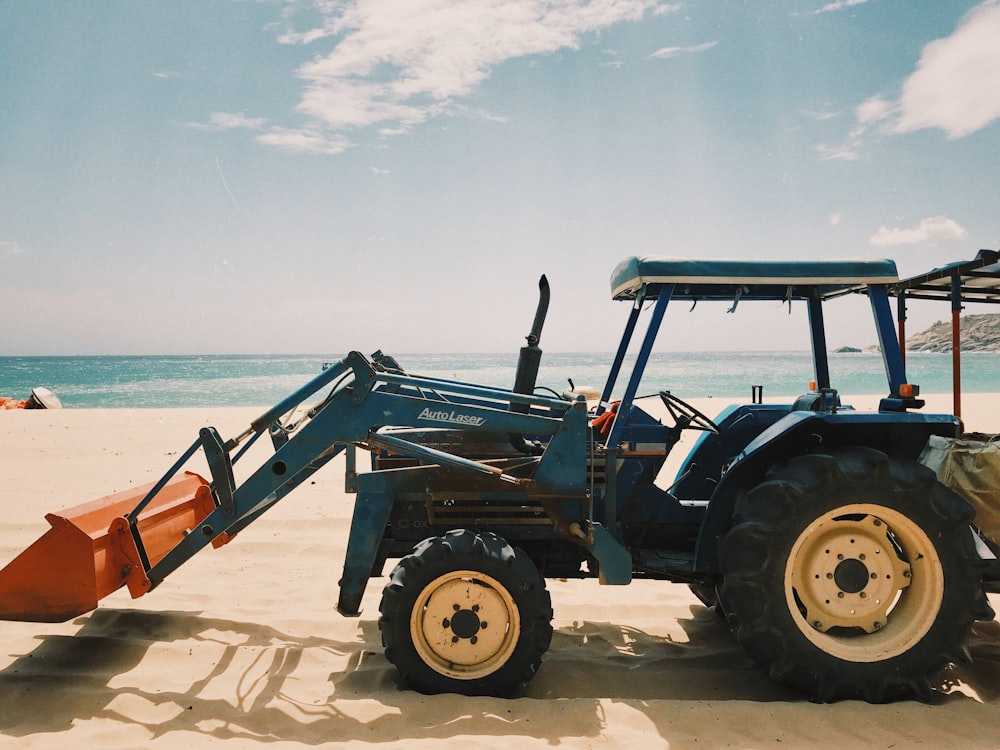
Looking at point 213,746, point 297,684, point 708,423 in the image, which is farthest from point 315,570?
point 708,423

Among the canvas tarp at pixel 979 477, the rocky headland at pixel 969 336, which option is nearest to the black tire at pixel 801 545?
the canvas tarp at pixel 979 477

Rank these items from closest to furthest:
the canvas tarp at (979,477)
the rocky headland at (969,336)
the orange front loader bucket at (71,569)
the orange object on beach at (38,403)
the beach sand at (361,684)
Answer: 1. the beach sand at (361,684)
2. the orange front loader bucket at (71,569)
3. the canvas tarp at (979,477)
4. the orange object on beach at (38,403)
5. the rocky headland at (969,336)

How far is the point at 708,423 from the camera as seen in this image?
4586 mm

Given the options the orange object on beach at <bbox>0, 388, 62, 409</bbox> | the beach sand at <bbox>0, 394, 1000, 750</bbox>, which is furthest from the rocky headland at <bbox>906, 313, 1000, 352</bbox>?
the beach sand at <bbox>0, 394, 1000, 750</bbox>

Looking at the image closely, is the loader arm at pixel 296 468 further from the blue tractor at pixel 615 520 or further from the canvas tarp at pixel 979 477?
the canvas tarp at pixel 979 477

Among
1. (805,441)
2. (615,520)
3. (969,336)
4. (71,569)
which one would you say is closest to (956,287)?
(805,441)

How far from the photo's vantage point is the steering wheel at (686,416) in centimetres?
433

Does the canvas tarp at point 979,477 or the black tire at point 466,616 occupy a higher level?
the canvas tarp at point 979,477

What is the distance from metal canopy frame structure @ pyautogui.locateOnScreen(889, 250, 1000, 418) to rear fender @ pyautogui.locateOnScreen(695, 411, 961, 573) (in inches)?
44.5

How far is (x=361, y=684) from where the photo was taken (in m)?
3.92

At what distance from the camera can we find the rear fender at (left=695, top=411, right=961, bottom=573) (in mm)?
3809

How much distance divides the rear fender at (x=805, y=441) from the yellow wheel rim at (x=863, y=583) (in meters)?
0.41

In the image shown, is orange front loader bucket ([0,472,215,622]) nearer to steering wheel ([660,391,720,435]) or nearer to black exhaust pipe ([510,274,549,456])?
black exhaust pipe ([510,274,549,456])

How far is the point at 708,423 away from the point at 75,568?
3.64 metres
